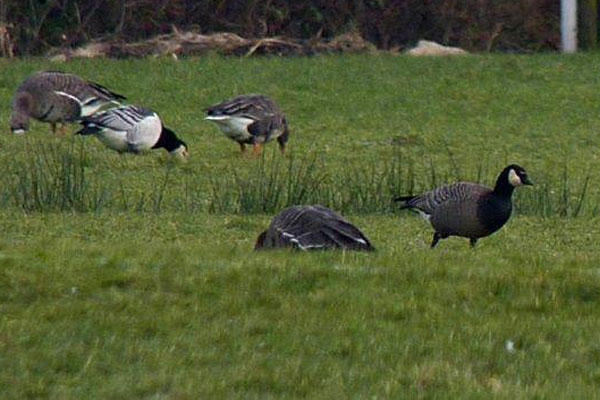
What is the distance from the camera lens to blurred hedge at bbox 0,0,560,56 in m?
25.8

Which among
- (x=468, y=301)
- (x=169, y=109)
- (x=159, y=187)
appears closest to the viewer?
(x=468, y=301)

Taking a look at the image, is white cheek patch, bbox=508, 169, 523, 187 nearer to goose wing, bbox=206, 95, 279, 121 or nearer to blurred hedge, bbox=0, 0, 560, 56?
goose wing, bbox=206, 95, 279, 121

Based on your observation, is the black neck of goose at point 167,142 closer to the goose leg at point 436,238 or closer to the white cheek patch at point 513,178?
the goose leg at point 436,238

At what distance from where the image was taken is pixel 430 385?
25.6 ft

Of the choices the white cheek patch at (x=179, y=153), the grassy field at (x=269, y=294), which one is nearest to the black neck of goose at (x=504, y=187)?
the grassy field at (x=269, y=294)

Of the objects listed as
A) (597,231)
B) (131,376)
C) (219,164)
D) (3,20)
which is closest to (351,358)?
(131,376)

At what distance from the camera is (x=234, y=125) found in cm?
1739

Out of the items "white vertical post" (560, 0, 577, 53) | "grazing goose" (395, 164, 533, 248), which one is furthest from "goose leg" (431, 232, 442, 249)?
"white vertical post" (560, 0, 577, 53)

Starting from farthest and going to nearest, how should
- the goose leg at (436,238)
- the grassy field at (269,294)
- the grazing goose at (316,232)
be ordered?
the goose leg at (436,238)
the grazing goose at (316,232)
the grassy field at (269,294)

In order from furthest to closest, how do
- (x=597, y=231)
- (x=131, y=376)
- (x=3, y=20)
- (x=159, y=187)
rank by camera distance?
(x=3, y=20) → (x=159, y=187) → (x=597, y=231) → (x=131, y=376)

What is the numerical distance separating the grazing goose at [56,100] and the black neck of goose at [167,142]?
1.52m

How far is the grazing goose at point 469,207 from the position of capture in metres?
12.1

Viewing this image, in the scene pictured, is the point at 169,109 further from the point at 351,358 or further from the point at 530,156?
the point at 351,358

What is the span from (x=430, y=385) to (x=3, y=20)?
1824 centimetres
